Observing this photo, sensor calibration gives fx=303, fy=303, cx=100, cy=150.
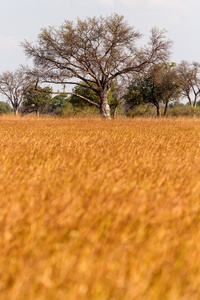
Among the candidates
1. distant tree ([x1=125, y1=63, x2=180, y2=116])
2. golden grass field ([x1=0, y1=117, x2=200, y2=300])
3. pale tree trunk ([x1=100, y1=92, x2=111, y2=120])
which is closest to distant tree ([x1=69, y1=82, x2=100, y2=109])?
distant tree ([x1=125, y1=63, x2=180, y2=116])

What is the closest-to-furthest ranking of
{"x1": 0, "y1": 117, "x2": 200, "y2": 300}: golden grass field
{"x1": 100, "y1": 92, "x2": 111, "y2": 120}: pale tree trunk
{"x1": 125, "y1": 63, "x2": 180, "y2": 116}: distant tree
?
{"x1": 0, "y1": 117, "x2": 200, "y2": 300}: golden grass field, {"x1": 100, "y1": 92, "x2": 111, "y2": 120}: pale tree trunk, {"x1": 125, "y1": 63, "x2": 180, "y2": 116}: distant tree

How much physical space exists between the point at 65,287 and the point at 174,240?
63 cm

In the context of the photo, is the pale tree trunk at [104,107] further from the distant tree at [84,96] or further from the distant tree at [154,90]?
the distant tree at [84,96]

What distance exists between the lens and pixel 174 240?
146 cm

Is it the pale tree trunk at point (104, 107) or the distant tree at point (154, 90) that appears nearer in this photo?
the pale tree trunk at point (104, 107)

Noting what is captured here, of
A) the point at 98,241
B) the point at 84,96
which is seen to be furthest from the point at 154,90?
the point at 98,241

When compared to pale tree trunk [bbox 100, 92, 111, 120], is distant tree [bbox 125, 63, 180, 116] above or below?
above

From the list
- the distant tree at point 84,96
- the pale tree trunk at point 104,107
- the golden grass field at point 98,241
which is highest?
the distant tree at point 84,96

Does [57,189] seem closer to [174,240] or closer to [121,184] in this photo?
[121,184]

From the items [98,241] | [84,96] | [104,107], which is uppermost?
[84,96]

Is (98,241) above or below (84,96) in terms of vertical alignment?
below

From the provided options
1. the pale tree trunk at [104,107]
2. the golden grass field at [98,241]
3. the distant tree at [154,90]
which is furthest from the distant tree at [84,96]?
the golden grass field at [98,241]

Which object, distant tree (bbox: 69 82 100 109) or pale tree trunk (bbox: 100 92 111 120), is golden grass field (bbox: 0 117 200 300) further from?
Result: distant tree (bbox: 69 82 100 109)

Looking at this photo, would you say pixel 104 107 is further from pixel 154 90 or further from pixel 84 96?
pixel 84 96
